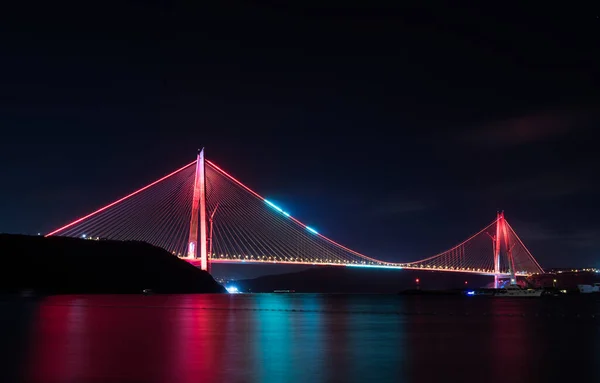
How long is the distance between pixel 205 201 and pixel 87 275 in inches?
1075

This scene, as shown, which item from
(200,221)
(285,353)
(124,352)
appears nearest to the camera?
(124,352)

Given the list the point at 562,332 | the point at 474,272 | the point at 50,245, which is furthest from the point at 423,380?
the point at 474,272

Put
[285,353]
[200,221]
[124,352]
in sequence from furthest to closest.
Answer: [200,221]
[285,353]
[124,352]

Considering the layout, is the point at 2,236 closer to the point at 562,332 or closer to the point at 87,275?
the point at 87,275

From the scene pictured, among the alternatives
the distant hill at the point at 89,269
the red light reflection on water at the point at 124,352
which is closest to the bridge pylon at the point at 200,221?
the distant hill at the point at 89,269

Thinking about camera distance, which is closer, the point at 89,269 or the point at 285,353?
the point at 285,353

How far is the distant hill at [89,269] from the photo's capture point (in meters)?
90.4

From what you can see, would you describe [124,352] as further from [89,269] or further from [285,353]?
[89,269]

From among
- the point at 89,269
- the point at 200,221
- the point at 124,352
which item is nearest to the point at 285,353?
the point at 124,352

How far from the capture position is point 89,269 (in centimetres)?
9706

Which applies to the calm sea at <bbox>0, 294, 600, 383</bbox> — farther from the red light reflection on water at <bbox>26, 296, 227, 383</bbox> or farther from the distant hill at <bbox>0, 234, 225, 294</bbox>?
the distant hill at <bbox>0, 234, 225, 294</bbox>

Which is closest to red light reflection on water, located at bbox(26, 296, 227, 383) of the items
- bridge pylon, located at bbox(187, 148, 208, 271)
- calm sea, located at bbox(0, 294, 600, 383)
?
calm sea, located at bbox(0, 294, 600, 383)

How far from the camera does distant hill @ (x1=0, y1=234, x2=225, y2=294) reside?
297 ft

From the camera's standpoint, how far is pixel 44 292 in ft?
284
